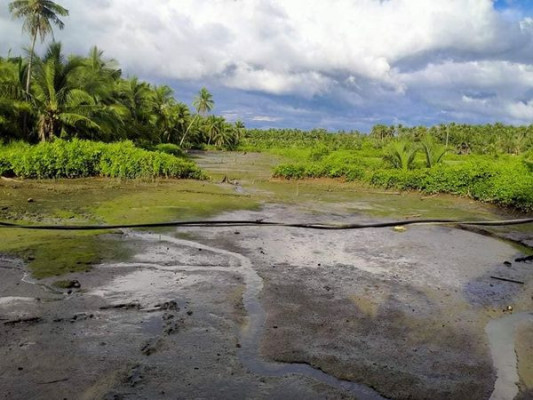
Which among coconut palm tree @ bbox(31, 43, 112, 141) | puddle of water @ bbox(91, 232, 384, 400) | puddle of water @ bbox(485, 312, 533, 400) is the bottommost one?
puddle of water @ bbox(91, 232, 384, 400)

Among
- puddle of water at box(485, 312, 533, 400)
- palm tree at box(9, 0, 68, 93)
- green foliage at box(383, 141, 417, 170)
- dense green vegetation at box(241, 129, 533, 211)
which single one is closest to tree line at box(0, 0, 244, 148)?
palm tree at box(9, 0, 68, 93)

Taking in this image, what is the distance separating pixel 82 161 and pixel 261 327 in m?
17.9

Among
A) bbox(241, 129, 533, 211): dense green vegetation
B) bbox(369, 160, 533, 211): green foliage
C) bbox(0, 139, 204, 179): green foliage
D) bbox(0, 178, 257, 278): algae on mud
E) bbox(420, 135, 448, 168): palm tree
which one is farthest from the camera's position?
bbox(420, 135, 448, 168): palm tree

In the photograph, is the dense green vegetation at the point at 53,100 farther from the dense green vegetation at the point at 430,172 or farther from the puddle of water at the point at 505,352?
the puddle of water at the point at 505,352

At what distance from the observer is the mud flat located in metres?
4.09

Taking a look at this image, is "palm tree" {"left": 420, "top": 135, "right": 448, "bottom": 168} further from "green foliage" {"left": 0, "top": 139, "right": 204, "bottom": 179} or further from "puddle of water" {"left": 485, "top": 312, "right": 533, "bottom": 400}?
"puddle of water" {"left": 485, "top": 312, "right": 533, "bottom": 400}

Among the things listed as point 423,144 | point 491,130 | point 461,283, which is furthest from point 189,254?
point 491,130

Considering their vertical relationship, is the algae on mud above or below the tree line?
below

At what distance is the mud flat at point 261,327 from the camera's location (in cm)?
409

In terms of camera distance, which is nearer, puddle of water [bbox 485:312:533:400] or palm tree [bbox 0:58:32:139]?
puddle of water [bbox 485:312:533:400]

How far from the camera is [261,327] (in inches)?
212

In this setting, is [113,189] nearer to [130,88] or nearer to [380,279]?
[380,279]

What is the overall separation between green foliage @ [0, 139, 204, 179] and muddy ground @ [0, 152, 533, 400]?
1248 centimetres

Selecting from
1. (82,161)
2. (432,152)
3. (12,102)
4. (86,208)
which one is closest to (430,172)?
(432,152)
